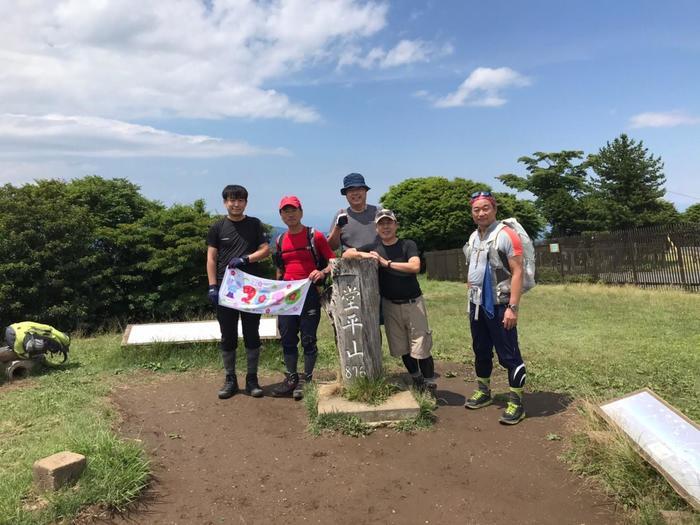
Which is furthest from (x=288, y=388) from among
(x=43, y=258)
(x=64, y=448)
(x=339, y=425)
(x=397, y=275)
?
(x=43, y=258)

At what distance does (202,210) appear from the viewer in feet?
40.1

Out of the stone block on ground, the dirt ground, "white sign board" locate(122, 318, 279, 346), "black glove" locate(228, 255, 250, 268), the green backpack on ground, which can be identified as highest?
"black glove" locate(228, 255, 250, 268)

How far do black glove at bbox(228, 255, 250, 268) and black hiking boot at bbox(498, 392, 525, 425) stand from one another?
8.64ft

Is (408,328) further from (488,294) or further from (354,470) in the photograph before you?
(354,470)

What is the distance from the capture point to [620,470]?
3.16m

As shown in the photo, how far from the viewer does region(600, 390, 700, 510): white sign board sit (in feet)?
9.18

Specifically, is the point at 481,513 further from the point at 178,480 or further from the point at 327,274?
the point at 327,274

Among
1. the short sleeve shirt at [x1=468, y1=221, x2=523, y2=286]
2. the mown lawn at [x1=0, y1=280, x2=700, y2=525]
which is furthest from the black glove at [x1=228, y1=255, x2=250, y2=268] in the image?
the short sleeve shirt at [x1=468, y1=221, x2=523, y2=286]

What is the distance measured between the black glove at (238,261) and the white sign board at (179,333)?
182 centimetres

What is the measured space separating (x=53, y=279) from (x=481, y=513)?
8.96 m

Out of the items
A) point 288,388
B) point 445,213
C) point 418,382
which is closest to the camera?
point 418,382

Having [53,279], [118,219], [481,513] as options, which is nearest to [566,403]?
[481,513]

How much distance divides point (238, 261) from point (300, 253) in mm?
581

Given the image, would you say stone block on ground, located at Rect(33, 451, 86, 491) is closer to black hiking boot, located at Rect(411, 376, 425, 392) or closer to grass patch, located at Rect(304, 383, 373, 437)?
grass patch, located at Rect(304, 383, 373, 437)
